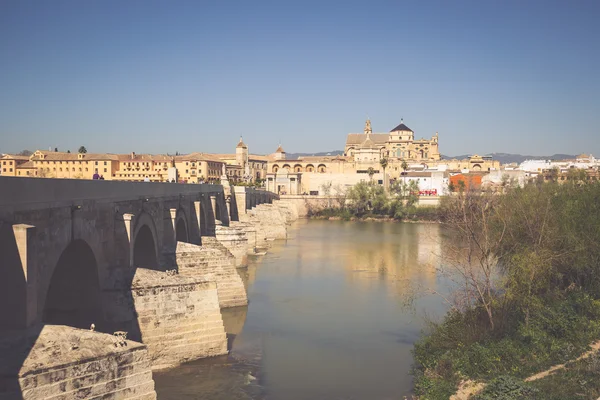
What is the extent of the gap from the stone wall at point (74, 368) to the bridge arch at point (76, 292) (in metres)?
4.06

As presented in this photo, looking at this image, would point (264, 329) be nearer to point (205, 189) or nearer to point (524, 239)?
point (524, 239)

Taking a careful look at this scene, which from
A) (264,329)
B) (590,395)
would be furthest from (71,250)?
(590,395)

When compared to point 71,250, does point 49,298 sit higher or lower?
lower

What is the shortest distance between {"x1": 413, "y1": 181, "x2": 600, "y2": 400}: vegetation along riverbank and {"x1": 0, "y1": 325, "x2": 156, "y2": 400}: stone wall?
6298mm

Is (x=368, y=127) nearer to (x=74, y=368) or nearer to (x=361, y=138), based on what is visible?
(x=361, y=138)

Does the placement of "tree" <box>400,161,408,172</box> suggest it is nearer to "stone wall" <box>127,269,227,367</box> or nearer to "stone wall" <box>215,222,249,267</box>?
"stone wall" <box>215,222,249,267</box>

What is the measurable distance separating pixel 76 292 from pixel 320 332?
8.19 m

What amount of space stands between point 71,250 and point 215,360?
182 inches

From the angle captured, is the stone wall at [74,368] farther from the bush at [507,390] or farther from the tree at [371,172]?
the tree at [371,172]

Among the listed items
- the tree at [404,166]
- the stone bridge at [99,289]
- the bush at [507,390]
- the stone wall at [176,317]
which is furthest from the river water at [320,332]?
the tree at [404,166]

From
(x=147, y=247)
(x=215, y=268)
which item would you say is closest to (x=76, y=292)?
(x=147, y=247)

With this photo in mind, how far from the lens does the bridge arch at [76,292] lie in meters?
13.2

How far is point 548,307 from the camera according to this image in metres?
15.4

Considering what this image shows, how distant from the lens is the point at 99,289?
44.7 ft
